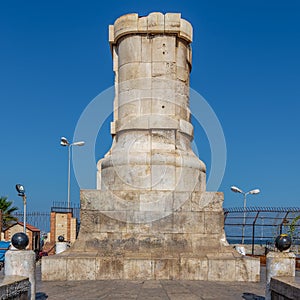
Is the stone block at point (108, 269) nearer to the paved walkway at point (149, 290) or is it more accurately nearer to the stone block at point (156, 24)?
the paved walkway at point (149, 290)

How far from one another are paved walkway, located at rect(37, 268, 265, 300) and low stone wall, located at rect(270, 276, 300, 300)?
4.19ft

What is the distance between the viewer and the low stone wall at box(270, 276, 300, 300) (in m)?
5.45

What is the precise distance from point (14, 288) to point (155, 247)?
4914 mm

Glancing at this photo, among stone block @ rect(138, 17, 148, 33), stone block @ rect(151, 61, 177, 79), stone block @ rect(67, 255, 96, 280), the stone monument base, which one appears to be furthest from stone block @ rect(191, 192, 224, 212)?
stone block @ rect(138, 17, 148, 33)

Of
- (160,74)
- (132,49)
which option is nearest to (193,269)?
(160,74)

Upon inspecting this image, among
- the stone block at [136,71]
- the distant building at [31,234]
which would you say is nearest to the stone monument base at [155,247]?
the stone block at [136,71]

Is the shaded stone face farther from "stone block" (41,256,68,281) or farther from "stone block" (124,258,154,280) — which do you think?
"stone block" (41,256,68,281)

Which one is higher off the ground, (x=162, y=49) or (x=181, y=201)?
(x=162, y=49)

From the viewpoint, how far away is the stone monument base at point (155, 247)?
9461mm

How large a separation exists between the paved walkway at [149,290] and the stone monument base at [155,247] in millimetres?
334

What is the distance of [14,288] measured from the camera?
18.7 ft

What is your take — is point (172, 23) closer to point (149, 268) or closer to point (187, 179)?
point (187, 179)

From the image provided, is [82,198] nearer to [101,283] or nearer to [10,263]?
[101,283]

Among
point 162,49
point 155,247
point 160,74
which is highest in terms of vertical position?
point 162,49
